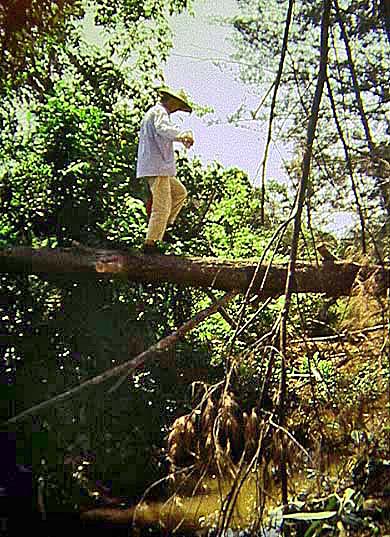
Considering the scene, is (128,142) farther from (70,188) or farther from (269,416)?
(269,416)

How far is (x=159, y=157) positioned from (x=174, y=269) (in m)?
0.92

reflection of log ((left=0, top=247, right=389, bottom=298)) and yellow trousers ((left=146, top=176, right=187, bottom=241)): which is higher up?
yellow trousers ((left=146, top=176, right=187, bottom=241))

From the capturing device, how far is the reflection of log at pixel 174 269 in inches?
217

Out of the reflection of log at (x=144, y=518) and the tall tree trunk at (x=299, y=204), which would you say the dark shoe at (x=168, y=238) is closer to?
the reflection of log at (x=144, y=518)

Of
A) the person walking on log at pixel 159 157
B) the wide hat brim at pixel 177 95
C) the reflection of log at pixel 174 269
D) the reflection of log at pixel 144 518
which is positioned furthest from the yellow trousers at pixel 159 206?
the reflection of log at pixel 144 518

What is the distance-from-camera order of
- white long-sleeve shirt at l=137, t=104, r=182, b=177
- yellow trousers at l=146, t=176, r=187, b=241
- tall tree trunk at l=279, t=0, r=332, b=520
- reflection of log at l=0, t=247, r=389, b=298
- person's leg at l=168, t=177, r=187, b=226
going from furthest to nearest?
person's leg at l=168, t=177, r=187, b=226 → yellow trousers at l=146, t=176, r=187, b=241 → white long-sleeve shirt at l=137, t=104, r=182, b=177 → reflection of log at l=0, t=247, r=389, b=298 → tall tree trunk at l=279, t=0, r=332, b=520

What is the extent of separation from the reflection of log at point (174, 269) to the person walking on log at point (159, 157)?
27 centimetres

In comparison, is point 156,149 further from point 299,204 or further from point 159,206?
point 299,204

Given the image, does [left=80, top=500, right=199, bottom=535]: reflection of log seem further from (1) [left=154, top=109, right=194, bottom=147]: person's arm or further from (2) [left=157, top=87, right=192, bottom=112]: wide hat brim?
(2) [left=157, top=87, right=192, bottom=112]: wide hat brim

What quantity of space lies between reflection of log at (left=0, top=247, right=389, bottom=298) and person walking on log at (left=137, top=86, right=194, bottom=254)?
272 millimetres

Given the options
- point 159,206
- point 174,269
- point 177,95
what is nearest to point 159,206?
point 159,206

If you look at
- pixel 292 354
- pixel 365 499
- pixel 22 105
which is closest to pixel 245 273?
pixel 292 354

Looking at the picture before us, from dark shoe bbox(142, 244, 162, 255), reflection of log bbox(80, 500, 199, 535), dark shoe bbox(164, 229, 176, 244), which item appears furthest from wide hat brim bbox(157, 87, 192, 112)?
reflection of log bbox(80, 500, 199, 535)

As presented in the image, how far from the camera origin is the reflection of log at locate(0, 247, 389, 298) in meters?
5.52
